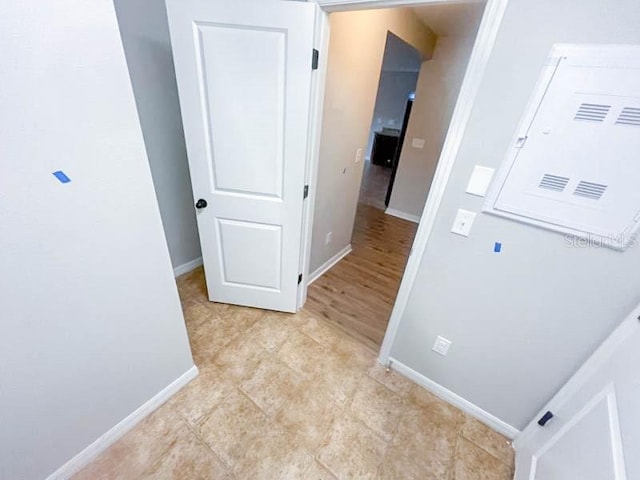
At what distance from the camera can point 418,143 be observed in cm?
371

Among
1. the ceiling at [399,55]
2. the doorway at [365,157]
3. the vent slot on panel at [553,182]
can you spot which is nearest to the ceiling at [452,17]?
the doorway at [365,157]

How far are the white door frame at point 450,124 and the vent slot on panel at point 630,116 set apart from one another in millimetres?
435

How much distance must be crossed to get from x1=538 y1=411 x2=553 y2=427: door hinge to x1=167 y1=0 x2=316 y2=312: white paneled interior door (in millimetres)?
1483

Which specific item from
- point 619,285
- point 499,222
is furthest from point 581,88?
point 619,285

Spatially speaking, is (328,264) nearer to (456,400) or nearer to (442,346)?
(442,346)

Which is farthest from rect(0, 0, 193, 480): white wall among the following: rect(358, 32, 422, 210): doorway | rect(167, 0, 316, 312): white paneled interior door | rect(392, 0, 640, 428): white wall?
rect(358, 32, 422, 210): doorway

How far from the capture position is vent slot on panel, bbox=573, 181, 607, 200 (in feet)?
2.90

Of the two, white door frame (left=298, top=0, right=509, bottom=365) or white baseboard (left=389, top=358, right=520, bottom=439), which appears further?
white baseboard (left=389, top=358, right=520, bottom=439)

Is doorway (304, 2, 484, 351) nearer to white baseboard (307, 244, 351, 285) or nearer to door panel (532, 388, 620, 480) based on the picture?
white baseboard (307, 244, 351, 285)

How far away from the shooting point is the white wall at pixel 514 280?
864mm

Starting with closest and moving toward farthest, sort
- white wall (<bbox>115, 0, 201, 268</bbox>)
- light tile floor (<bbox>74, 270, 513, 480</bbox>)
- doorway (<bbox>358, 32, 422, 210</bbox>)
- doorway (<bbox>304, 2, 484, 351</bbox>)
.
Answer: light tile floor (<bbox>74, 270, 513, 480</bbox>) < white wall (<bbox>115, 0, 201, 268</bbox>) < doorway (<bbox>304, 2, 484, 351</bbox>) < doorway (<bbox>358, 32, 422, 210</bbox>)

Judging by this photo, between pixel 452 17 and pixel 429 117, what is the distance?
115cm

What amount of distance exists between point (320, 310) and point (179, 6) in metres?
2.03

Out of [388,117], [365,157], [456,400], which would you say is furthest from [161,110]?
[388,117]
